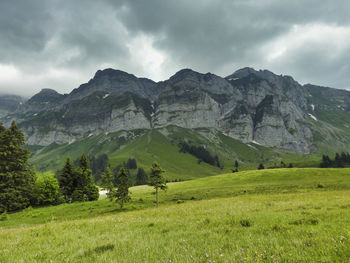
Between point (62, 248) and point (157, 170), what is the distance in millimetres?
34560

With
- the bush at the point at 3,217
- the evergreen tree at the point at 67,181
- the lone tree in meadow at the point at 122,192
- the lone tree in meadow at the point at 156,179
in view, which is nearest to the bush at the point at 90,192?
the evergreen tree at the point at 67,181

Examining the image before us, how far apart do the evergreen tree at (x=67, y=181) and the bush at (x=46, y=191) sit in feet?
5.48

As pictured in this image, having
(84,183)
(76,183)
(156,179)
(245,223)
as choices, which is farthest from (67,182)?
(245,223)

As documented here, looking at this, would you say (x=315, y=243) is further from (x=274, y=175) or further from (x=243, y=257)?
(x=274, y=175)

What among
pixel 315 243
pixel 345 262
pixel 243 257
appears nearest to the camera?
pixel 345 262

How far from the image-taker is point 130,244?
620 cm

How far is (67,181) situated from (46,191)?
5.43m

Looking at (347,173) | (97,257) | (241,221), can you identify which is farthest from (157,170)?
(347,173)

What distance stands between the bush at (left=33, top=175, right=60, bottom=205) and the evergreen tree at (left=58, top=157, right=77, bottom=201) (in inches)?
65.7

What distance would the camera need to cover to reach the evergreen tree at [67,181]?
54.1 m

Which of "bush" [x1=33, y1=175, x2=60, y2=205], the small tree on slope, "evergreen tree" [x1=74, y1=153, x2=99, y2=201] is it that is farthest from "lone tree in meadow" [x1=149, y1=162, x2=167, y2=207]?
"bush" [x1=33, y1=175, x2=60, y2=205]

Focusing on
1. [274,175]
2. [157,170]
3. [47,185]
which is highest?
[157,170]

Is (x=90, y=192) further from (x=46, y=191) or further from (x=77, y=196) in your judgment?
(x=46, y=191)

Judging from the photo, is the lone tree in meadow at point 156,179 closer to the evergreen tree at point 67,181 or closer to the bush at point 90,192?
the bush at point 90,192
